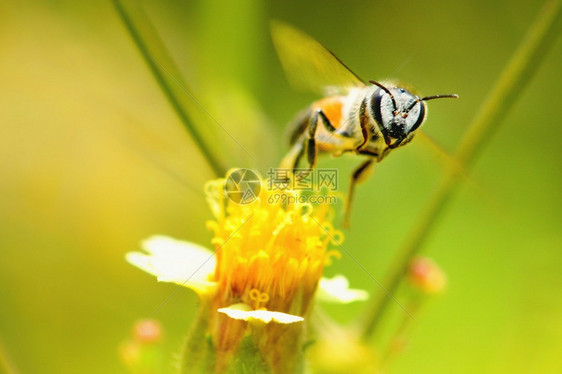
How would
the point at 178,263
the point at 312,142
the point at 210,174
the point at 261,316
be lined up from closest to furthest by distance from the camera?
the point at 261,316
the point at 178,263
the point at 312,142
the point at 210,174

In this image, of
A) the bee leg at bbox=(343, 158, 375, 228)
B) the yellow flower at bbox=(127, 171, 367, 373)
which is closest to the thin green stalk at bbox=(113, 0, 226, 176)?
the yellow flower at bbox=(127, 171, 367, 373)

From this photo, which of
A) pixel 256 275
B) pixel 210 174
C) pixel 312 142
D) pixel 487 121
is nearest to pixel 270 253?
pixel 256 275

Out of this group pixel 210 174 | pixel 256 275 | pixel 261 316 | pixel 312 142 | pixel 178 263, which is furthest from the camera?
pixel 210 174

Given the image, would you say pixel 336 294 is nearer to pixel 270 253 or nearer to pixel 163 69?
pixel 270 253

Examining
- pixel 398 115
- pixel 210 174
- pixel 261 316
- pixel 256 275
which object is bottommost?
pixel 261 316

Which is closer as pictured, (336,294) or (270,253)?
(270,253)

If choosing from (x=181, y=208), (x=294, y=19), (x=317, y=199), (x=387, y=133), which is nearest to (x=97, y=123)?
(x=181, y=208)

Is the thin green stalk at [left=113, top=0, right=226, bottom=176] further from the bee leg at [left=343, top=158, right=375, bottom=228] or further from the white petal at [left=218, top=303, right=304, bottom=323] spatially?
the white petal at [left=218, top=303, right=304, bottom=323]

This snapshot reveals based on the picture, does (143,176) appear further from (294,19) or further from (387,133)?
(387,133)
